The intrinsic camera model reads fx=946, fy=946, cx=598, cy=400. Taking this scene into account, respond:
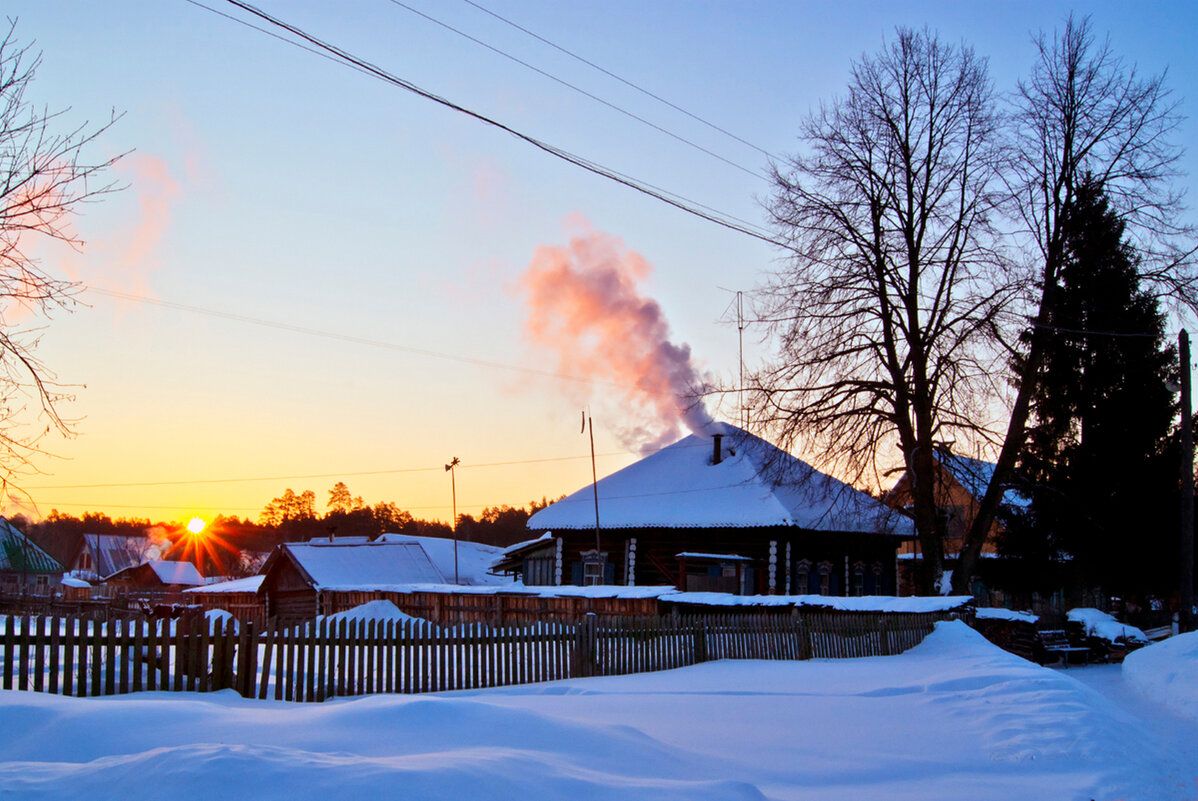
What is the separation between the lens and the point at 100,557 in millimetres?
100625

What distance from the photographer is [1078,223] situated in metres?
26.0

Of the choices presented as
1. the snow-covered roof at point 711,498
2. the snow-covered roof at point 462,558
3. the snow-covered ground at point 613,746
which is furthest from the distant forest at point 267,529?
the snow-covered ground at point 613,746

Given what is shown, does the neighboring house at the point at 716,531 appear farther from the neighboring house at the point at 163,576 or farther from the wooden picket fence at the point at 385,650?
the neighboring house at the point at 163,576

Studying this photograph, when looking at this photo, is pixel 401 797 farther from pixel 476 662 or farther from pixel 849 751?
pixel 476 662

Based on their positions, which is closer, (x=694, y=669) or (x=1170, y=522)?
(x=694, y=669)

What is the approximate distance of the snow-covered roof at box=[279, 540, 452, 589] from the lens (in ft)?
137

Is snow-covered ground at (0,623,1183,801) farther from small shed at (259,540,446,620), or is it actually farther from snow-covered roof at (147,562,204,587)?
snow-covered roof at (147,562,204,587)

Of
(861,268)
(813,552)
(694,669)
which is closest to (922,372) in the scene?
(861,268)

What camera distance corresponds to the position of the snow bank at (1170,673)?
14.4 metres

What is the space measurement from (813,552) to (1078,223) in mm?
13608

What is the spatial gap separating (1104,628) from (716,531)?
1197 centimetres

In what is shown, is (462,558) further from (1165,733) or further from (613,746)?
(613,746)

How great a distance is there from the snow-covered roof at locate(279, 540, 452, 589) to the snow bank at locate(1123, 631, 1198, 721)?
28.2 meters

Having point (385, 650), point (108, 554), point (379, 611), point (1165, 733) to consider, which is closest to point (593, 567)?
point (379, 611)
